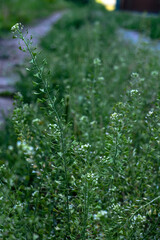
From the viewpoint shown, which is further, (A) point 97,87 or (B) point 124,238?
(A) point 97,87

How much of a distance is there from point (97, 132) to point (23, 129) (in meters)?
0.64

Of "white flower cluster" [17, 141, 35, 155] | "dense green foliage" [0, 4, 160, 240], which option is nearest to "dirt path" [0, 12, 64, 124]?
"dense green foliage" [0, 4, 160, 240]

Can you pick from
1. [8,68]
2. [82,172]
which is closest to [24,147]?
[82,172]

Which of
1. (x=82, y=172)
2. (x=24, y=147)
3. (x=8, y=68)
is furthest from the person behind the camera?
(x=8, y=68)

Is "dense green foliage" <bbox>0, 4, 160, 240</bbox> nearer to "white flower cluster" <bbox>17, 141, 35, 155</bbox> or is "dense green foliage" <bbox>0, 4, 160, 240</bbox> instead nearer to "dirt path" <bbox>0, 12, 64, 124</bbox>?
"white flower cluster" <bbox>17, 141, 35, 155</bbox>

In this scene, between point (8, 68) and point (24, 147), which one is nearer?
point (24, 147)

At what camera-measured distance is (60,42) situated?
6.05 m


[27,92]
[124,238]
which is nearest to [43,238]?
[124,238]

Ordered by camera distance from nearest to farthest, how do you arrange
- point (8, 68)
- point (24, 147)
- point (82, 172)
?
point (24, 147) < point (82, 172) < point (8, 68)

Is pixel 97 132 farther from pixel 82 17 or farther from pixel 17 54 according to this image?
A: pixel 82 17

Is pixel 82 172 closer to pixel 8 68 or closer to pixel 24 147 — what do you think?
pixel 24 147

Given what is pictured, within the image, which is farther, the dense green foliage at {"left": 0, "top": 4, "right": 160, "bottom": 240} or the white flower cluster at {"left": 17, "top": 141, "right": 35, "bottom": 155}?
the dense green foliage at {"left": 0, "top": 4, "right": 160, "bottom": 240}

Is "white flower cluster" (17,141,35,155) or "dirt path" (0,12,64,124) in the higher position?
"dirt path" (0,12,64,124)

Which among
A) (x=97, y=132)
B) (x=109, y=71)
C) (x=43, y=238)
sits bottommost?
(x=43, y=238)
